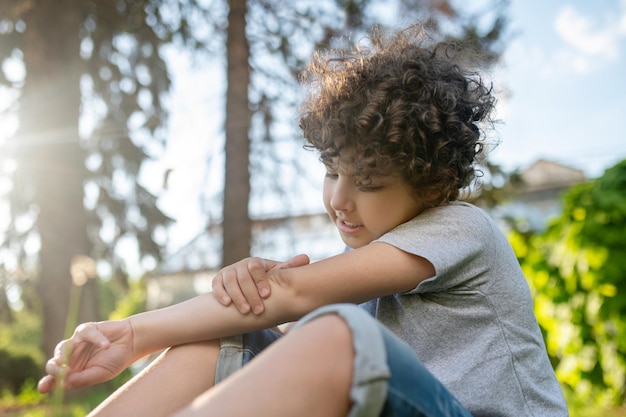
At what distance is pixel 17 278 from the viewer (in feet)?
23.5

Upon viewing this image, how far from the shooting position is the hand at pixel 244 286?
4.26 ft

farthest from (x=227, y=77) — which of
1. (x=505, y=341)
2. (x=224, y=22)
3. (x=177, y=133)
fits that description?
(x=505, y=341)

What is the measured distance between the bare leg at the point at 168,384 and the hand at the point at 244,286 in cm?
13

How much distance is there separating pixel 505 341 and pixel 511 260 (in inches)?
7.8

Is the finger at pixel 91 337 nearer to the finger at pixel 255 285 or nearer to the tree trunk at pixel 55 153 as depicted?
the finger at pixel 255 285

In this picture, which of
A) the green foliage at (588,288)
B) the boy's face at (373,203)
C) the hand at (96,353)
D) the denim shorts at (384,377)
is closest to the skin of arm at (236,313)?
the hand at (96,353)

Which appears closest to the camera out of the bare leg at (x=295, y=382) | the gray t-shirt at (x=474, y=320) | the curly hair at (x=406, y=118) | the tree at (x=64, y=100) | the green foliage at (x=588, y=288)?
the bare leg at (x=295, y=382)

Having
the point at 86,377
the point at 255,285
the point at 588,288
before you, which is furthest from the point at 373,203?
the point at 588,288

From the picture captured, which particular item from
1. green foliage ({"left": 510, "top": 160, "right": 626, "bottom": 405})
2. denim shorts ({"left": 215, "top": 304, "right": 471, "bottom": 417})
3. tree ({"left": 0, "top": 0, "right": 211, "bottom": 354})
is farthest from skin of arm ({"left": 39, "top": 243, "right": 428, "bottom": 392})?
tree ({"left": 0, "top": 0, "right": 211, "bottom": 354})

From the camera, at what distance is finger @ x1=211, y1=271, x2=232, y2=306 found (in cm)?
131

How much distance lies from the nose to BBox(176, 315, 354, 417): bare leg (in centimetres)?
59

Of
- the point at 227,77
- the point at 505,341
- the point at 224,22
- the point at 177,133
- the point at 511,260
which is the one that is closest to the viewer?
the point at 505,341

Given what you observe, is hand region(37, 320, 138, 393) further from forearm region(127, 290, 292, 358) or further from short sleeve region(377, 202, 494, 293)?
short sleeve region(377, 202, 494, 293)

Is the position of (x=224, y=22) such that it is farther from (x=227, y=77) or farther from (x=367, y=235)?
(x=367, y=235)
